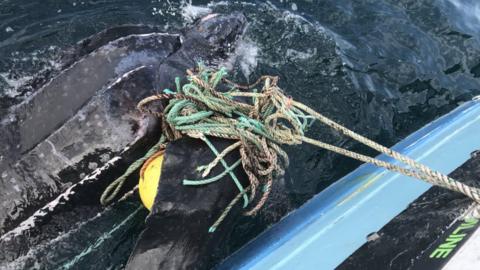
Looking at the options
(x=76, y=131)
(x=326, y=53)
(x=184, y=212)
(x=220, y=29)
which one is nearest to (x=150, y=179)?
(x=184, y=212)

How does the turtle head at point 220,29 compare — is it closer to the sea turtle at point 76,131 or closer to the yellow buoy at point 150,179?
the sea turtle at point 76,131

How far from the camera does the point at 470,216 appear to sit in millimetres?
2645

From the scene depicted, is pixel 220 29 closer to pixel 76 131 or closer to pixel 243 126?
pixel 243 126

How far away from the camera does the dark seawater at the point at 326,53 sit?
14.5 ft

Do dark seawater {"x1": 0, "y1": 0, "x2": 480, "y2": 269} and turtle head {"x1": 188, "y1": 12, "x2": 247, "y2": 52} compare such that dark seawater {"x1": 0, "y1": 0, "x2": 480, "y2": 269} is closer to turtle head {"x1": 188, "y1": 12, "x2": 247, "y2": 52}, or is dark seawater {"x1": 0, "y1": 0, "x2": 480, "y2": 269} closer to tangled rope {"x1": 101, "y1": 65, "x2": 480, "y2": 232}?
turtle head {"x1": 188, "y1": 12, "x2": 247, "y2": 52}

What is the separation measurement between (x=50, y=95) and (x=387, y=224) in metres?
2.17

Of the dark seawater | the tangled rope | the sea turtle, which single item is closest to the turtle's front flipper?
the tangled rope

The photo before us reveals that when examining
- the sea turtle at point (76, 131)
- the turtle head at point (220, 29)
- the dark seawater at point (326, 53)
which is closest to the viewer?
the sea turtle at point (76, 131)

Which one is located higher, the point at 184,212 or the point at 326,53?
the point at 326,53

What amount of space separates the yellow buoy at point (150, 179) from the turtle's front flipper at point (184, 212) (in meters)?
0.12

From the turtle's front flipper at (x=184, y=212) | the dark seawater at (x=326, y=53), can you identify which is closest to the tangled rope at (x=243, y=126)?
the turtle's front flipper at (x=184, y=212)

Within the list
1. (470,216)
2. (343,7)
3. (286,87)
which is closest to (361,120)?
(286,87)

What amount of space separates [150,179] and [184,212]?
A: 31 cm

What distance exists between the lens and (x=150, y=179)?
9.21 ft
